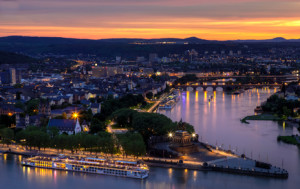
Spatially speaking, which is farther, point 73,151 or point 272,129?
point 272,129

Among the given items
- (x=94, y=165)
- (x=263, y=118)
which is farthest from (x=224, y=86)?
(x=94, y=165)

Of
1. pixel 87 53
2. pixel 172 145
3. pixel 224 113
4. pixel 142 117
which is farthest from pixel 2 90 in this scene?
pixel 87 53

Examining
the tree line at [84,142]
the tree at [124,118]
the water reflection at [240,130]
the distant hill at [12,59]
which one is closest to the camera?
the tree line at [84,142]

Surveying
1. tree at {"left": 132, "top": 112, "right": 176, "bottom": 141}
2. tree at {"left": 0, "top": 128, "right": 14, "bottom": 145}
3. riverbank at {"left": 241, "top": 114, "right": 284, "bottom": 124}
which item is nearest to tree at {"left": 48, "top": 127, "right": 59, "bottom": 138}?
tree at {"left": 0, "top": 128, "right": 14, "bottom": 145}

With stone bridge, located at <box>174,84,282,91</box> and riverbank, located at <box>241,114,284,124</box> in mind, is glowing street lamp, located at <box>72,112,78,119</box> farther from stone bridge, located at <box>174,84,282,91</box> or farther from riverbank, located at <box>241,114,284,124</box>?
stone bridge, located at <box>174,84,282,91</box>

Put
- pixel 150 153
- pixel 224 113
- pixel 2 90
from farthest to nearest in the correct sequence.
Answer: pixel 2 90
pixel 224 113
pixel 150 153

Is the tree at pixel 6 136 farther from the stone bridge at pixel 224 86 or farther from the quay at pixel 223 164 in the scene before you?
the stone bridge at pixel 224 86

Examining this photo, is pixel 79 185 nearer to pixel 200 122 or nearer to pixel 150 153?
pixel 150 153

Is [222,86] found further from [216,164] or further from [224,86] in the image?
[216,164]

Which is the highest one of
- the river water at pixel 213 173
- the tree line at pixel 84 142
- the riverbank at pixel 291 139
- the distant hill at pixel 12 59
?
the distant hill at pixel 12 59

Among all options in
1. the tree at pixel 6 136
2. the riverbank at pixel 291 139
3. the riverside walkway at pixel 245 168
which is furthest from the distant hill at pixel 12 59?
the riverside walkway at pixel 245 168

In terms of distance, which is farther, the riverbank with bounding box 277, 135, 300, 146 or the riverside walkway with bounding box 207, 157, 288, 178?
the riverbank with bounding box 277, 135, 300, 146
